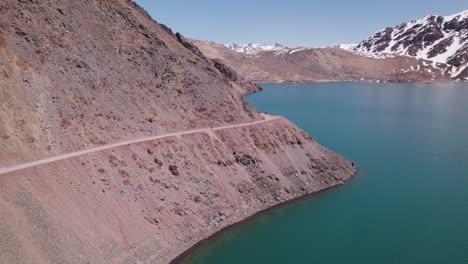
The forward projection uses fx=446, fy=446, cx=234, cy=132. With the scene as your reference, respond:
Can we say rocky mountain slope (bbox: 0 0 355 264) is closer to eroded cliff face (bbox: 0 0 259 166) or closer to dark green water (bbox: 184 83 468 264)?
eroded cliff face (bbox: 0 0 259 166)

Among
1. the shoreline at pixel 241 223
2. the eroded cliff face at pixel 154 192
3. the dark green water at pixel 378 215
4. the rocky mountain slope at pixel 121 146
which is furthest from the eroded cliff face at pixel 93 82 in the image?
the dark green water at pixel 378 215

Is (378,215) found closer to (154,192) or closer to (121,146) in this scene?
(154,192)

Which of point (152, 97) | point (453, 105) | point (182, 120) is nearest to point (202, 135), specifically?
point (182, 120)

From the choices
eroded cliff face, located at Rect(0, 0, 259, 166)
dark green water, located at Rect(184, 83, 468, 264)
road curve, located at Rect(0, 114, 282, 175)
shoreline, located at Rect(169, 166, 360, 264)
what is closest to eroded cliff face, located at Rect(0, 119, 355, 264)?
shoreline, located at Rect(169, 166, 360, 264)

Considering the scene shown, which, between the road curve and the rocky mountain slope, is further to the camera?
the road curve

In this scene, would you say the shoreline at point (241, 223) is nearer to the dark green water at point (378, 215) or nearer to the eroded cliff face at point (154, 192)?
the eroded cliff face at point (154, 192)

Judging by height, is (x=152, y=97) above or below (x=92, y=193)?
above

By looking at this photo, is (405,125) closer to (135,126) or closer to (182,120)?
(182,120)
